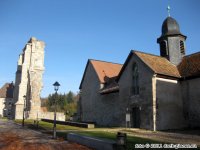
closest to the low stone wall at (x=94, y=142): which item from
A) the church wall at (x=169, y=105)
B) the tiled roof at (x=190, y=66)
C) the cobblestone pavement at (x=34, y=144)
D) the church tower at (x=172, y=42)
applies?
the cobblestone pavement at (x=34, y=144)

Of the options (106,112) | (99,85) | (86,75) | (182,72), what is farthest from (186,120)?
(86,75)

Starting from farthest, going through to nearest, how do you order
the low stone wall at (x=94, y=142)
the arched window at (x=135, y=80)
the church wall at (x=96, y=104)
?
the church wall at (x=96, y=104)
the arched window at (x=135, y=80)
the low stone wall at (x=94, y=142)

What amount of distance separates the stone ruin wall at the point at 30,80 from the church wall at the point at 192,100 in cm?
3942

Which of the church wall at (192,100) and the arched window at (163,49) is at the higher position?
the arched window at (163,49)

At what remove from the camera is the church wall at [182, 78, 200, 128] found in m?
24.4

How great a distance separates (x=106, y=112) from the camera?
114 feet

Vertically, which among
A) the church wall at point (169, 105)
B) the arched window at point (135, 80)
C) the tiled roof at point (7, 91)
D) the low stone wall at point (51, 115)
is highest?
the tiled roof at point (7, 91)

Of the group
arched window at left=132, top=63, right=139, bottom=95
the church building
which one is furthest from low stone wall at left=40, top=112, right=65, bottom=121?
arched window at left=132, top=63, right=139, bottom=95

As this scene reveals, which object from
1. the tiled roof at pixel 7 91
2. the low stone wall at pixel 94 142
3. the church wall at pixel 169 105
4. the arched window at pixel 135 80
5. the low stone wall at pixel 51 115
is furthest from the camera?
the tiled roof at pixel 7 91

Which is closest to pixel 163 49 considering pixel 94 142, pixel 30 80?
pixel 94 142

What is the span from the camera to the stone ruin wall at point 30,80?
6078 centimetres

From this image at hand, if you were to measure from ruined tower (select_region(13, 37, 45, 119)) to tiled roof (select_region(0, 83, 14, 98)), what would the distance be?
18.6 metres

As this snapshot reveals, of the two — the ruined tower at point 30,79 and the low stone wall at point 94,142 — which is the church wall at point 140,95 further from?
the ruined tower at point 30,79

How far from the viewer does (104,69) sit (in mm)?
→ 41094
